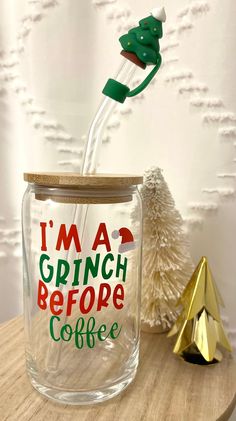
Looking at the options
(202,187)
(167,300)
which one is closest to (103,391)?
(167,300)

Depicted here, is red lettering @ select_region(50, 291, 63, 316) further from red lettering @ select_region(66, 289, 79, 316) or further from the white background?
the white background

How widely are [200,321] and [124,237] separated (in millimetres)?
150

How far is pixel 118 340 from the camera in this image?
45 cm

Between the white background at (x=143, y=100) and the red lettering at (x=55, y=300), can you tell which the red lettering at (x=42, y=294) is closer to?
the red lettering at (x=55, y=300)

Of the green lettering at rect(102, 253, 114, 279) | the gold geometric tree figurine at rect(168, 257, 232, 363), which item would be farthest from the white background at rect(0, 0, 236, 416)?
the green lettering at rect(102, 253, 114, 279)

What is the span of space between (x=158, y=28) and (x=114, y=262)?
236 mm

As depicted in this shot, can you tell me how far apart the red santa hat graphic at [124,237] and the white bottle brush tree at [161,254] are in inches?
3.9

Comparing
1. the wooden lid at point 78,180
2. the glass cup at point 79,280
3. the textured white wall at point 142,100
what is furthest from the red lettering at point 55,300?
the textured white wall at point 142,100

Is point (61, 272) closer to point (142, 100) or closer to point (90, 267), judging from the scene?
point (90, 267)

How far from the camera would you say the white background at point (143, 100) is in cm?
51

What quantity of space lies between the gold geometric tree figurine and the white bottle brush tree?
0.04m

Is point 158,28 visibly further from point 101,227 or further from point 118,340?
point 118,340

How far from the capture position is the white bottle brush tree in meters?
0.47

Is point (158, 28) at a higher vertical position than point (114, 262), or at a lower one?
higher
